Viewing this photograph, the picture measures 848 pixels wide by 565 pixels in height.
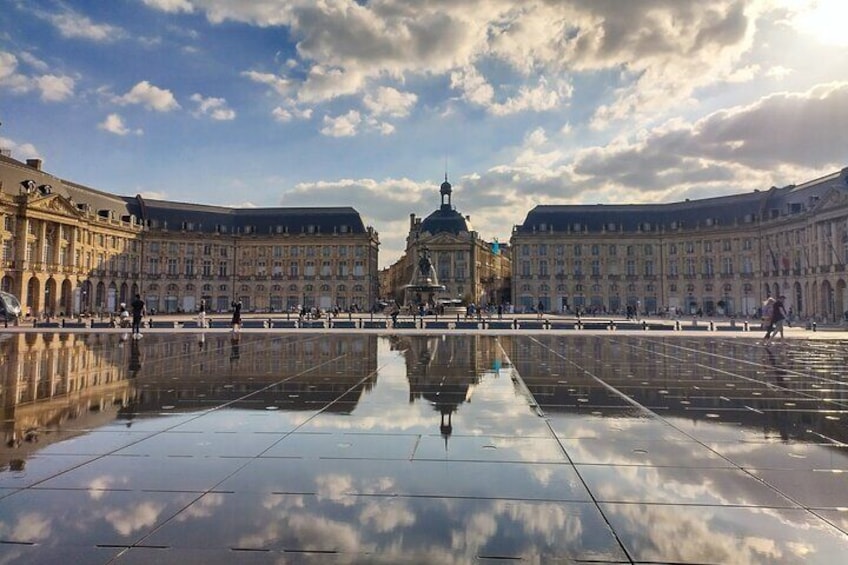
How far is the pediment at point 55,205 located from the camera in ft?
257

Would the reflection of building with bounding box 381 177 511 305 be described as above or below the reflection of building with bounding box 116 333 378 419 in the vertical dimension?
above

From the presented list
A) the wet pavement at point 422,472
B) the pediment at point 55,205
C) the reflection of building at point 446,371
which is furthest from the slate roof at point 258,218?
the wet pavement at point 422,472

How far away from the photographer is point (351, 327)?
46625 millimetres

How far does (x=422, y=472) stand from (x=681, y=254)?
11667 centimetres

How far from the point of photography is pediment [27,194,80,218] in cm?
7844

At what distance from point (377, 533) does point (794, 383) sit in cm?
1459

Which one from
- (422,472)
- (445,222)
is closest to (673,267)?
(445,222)

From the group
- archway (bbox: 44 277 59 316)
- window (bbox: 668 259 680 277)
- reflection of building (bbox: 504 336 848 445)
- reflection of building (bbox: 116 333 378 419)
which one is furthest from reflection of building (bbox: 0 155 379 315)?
reflection of building (bbox: 504 336 848 445)

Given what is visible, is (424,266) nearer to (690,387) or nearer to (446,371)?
(446,371)

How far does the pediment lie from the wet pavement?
78.3 m

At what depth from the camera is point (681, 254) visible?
4377 inches

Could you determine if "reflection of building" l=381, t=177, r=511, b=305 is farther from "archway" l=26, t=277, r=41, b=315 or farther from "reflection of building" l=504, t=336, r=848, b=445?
"reflection of building" l=504, t=336, r=848, b=445

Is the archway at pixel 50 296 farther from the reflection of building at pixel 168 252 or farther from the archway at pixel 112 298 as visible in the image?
the archway at pixel 112 298

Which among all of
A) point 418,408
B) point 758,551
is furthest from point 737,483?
point 418,408
